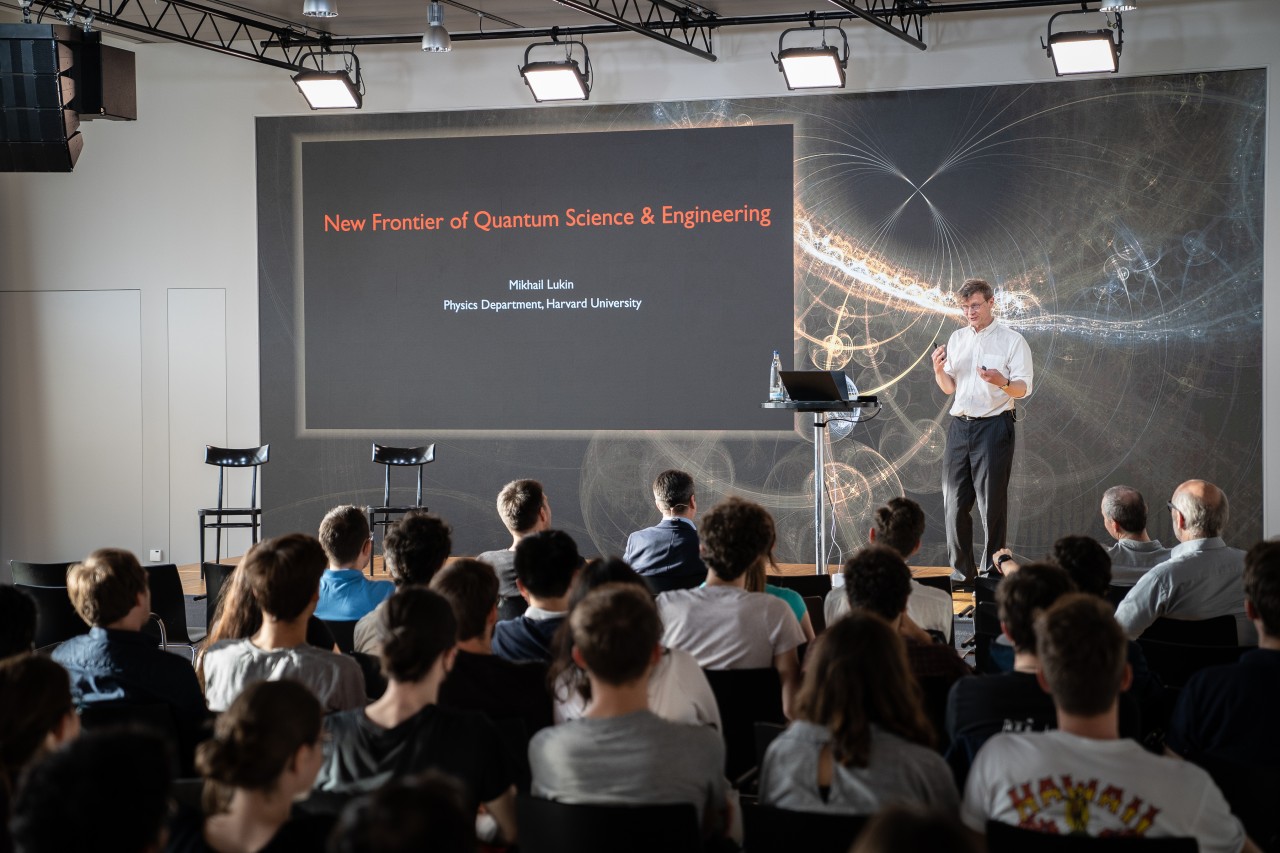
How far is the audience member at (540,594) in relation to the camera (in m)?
3.41

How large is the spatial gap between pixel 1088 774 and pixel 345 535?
280cm

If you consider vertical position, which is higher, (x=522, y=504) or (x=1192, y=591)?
(x=522, y=504)

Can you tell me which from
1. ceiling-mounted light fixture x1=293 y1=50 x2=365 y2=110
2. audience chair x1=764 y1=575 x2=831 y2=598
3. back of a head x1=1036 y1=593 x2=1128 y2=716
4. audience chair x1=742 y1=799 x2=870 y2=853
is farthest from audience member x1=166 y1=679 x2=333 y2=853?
ceiling-mounted light fixture x1=293 y1=50 x2=365 y2=110

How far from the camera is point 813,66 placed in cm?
817

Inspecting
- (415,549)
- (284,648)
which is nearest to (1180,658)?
(415,549)

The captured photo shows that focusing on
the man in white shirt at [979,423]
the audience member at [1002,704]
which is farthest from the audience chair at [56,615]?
the man in white shirt at [979,423]

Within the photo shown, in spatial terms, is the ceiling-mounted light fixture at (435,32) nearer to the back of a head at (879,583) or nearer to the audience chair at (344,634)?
the audience chair at (344,634)

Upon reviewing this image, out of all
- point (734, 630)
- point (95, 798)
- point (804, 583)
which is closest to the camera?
point (95, 798)

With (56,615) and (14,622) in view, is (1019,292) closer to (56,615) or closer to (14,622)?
(56,615)

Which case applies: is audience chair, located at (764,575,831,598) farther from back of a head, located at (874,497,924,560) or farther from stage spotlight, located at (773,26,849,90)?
stage spotlight, located at (773,26,849,90)

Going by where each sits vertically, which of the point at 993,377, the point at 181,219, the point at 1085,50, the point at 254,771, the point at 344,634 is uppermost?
the point at 1085,50

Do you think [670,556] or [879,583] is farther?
[670,556]

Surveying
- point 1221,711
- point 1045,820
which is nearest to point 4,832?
point 1045,820

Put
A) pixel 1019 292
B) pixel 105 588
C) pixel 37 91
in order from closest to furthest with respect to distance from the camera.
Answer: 1. pixel 105 588
2. pixel 37 91
3. pixel 1019 292
